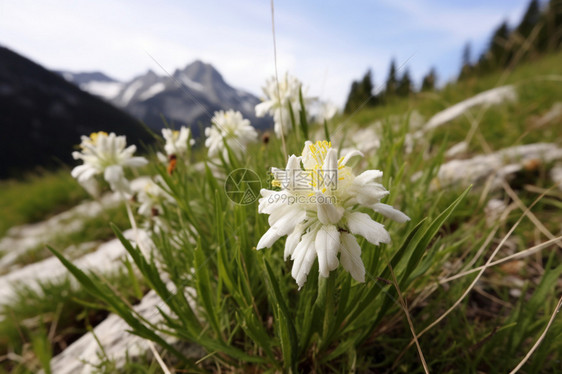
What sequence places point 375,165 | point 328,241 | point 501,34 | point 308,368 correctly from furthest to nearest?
A: point 501,34 < point 375,165 < point 308,368 < point 328,241

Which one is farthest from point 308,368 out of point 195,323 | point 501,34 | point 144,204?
point 501,34

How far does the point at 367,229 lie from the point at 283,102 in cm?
104

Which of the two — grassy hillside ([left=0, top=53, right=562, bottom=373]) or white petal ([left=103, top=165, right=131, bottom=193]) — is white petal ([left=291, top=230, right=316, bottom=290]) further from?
white petal ([left=103, top=165, right=131, bottom=193])

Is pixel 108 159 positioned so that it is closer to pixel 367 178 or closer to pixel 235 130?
pixel 235 130

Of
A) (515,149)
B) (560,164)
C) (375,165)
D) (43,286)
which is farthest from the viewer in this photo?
(515,149)

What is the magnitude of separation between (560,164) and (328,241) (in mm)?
2652

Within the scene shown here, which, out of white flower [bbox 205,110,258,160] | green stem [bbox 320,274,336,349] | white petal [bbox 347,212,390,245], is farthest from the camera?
white flower [bbox 205,110,258,160]

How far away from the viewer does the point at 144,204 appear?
1703 millimetres

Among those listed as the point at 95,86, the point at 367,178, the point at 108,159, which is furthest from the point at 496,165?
the point at 95,86

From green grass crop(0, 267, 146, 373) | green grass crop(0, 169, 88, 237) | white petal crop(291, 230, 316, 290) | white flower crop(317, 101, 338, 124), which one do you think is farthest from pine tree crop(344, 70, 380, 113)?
green grass crop(0, 169, 88, 237)

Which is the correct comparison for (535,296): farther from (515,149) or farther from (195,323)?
(515,149)

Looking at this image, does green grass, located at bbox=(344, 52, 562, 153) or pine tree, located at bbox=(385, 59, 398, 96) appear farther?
green grass, located at bbox=(344, 52, 562, 153)

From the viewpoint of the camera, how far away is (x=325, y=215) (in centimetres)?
68

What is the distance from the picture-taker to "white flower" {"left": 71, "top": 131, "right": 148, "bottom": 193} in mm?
1487
